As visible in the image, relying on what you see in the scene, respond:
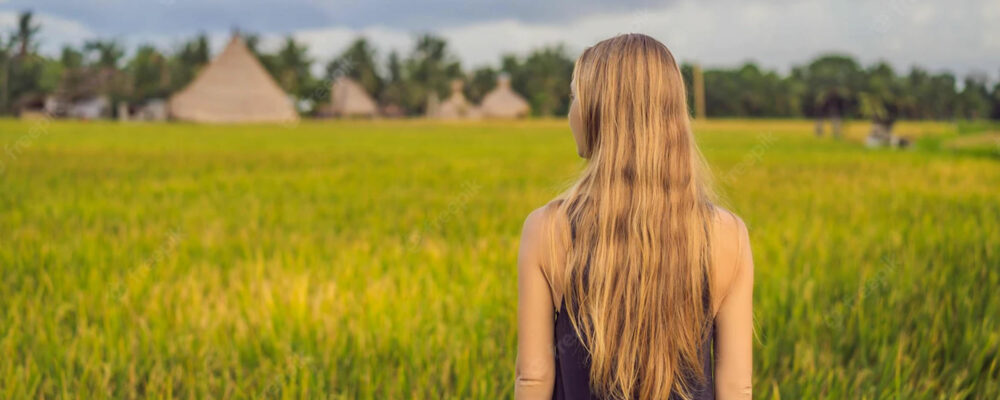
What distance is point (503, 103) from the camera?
8462 cm

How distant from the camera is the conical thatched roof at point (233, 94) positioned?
53781 millimetres

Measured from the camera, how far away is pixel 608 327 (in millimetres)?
1242

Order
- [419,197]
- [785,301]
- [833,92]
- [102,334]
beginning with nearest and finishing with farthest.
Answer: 1. [102,334]
2. [785,301]
3. [419,197]
4. [833,92]

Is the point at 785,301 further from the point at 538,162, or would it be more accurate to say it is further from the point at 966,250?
the point at 538,162

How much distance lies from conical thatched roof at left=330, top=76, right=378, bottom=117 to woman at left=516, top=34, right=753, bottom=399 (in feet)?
241

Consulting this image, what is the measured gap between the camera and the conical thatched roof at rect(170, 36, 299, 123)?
53781 mm

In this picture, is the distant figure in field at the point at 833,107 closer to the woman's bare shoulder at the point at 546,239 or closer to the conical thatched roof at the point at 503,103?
the woman's bare shoulder at the point at 546,239

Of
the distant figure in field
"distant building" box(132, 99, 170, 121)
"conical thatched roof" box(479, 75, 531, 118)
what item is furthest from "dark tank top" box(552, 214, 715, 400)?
"conical thatched roof" box(479, 75, 531, 118)

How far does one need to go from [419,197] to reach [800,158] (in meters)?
8.57

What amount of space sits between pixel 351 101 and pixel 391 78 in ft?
17.1

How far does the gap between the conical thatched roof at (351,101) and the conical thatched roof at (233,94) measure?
649 inches

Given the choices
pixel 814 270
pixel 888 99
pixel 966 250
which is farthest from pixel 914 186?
pixel 888 99

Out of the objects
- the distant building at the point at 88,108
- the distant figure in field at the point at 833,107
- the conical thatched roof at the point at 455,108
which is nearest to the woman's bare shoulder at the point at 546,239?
the distant figure in field at the point at 833,107

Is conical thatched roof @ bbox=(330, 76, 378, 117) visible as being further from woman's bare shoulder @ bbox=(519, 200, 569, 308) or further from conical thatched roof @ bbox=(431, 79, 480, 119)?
woman's bare shoulder @ bbox=(519, 200, 569, 308)
